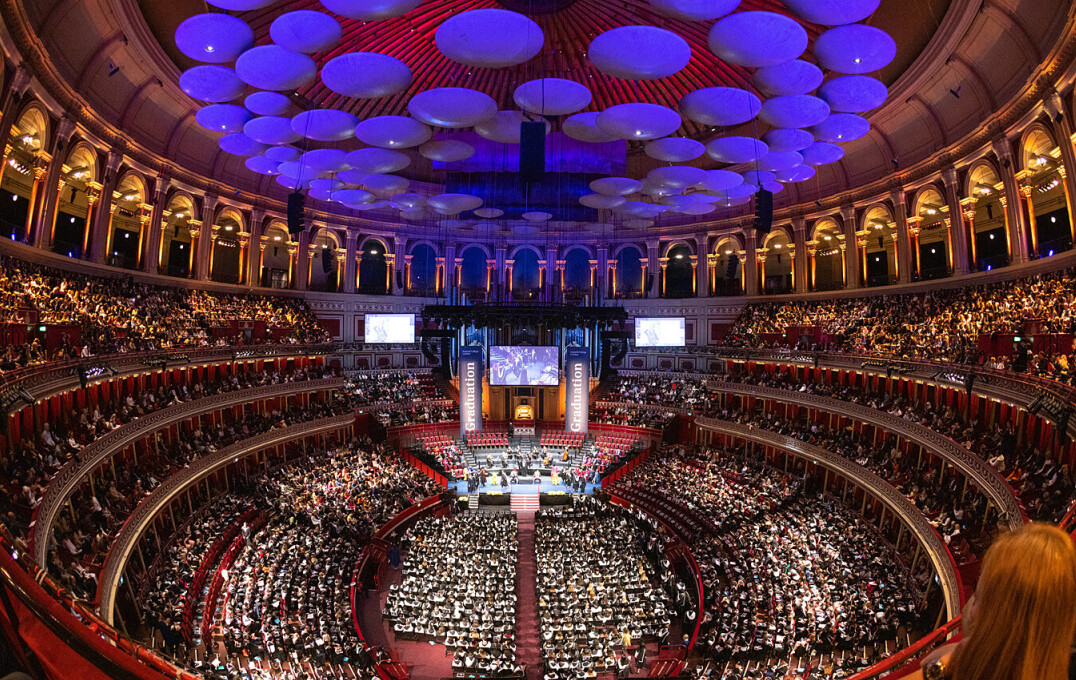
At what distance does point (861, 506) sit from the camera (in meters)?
26.6

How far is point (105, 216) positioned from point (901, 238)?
135ft

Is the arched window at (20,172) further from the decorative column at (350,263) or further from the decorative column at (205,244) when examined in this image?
the decorative column at (350,263)

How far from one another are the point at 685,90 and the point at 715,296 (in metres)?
19.4

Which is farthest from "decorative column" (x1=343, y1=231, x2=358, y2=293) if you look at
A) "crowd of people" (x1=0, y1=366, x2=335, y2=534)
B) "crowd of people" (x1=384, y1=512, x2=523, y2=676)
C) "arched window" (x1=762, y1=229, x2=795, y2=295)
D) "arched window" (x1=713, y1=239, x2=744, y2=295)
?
"arched window" (x1=762, y1=229, x2=795, y2=295)

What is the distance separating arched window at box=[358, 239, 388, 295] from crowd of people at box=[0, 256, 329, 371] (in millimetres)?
7047

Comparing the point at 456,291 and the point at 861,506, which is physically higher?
the point at 456,291

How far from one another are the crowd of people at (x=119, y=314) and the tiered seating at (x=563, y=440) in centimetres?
1702

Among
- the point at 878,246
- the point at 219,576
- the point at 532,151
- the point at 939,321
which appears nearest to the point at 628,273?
the point at 878,246

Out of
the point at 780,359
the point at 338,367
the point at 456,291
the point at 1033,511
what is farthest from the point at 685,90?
the point at 338,367

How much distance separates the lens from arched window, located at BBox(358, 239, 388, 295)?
153 ft

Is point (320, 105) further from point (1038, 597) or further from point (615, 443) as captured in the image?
point (1038, 597)

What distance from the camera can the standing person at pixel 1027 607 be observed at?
5.48 ft

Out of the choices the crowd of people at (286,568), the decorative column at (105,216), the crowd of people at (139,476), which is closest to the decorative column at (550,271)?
the crowd of people at (139,476)

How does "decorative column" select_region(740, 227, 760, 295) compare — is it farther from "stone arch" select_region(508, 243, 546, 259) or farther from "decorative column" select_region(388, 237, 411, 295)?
"decorative column" select_region(388, 237, 411, 295)
